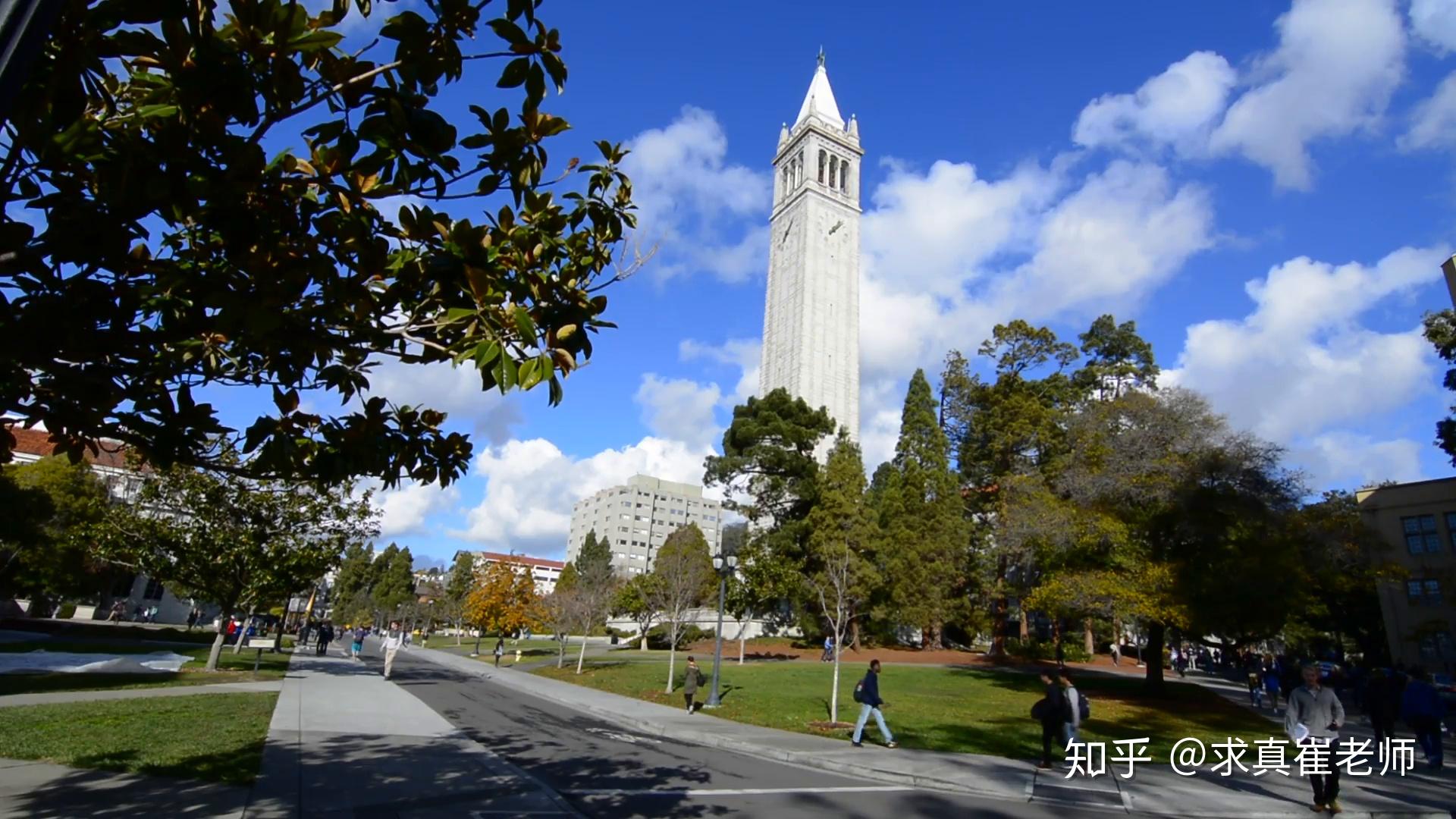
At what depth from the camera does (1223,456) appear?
837 inches

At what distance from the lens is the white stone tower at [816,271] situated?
72188 millimetres

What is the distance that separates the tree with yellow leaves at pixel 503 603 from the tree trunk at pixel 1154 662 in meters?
26.0

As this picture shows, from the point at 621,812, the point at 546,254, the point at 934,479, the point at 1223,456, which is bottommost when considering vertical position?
the point at 621,812

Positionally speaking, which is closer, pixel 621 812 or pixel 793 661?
pixel 621 812

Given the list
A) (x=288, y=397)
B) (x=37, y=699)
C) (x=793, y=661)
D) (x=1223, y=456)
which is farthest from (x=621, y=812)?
(x=793, y=661)

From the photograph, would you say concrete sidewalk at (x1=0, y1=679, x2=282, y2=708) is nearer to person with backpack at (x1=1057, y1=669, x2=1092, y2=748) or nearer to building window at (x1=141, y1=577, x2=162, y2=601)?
person with backpack at (x1=1057, y1=669, x2=1092, y2=748)

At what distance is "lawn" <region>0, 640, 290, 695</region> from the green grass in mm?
3461

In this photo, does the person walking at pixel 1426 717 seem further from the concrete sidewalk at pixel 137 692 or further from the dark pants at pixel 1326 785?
the concrete sidewalk at pixel 137 692

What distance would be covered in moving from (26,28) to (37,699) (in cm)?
1604

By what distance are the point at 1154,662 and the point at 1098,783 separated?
50.8 feet

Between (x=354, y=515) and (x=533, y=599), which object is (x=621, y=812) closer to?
(x=354, y=515)

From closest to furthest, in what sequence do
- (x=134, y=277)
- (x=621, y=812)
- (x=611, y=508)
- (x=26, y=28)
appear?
(x=26, y=28), (x=134, y=277), (x=621, y=812), (x=611, y=508)

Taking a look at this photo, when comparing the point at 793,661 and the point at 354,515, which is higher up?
the point at 354,515

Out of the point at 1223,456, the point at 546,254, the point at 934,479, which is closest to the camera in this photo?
the point at 546,254
